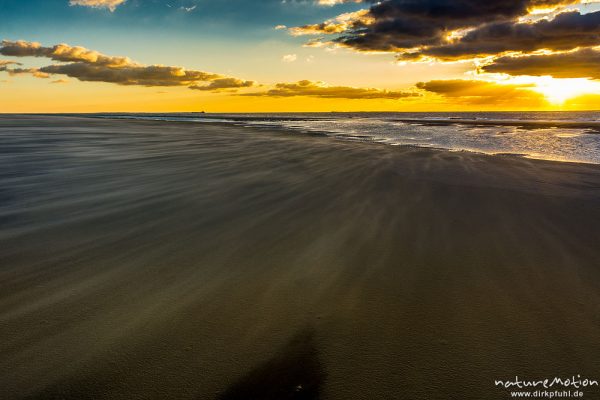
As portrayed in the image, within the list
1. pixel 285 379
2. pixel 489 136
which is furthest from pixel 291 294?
pixel 489 136

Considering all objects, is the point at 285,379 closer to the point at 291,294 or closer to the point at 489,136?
the point at 291,294

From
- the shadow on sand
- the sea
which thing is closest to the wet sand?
the shadow on sand

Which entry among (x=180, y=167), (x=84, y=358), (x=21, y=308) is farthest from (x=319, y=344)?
(x=180, y=167)

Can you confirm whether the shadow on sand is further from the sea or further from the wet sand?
the sea

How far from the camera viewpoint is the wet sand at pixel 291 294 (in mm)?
2164

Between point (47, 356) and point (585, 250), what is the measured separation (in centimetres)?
548

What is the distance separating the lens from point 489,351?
7.88 feet

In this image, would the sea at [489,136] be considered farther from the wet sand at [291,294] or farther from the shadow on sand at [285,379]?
the shadow on sand at [285,379]

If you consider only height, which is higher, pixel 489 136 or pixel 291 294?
pixel 489 136

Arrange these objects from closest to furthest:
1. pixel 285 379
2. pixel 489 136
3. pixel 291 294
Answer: pixel 285 379, pixel 291 294, pixel 489 136

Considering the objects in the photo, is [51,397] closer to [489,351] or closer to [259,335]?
[259,335]

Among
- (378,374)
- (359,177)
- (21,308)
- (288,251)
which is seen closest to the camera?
(378,374)

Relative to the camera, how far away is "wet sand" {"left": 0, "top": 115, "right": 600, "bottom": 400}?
2164 millimetres

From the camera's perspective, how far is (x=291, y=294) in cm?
313
